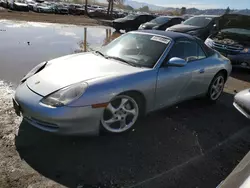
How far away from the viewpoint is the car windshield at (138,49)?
390 cm

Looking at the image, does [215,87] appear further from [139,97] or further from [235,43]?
[235,43]

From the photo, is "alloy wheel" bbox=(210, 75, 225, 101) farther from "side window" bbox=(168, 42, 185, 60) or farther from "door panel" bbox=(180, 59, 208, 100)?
"side window" bbox=(168, 42, 185, 60)

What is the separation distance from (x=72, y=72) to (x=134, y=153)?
137 cm

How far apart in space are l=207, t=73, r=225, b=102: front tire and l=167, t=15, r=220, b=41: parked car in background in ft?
21.2

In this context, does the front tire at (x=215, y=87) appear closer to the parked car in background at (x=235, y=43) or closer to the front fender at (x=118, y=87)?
the front fender at (x=118, y=87)

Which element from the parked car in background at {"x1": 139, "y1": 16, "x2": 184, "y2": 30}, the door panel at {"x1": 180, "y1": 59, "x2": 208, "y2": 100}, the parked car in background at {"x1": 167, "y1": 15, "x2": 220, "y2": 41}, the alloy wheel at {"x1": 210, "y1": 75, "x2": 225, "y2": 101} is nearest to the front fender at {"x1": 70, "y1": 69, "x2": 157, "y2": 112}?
the door panel at {"x1": 180, "y1": 59, "x2": 208, "y2": 100}

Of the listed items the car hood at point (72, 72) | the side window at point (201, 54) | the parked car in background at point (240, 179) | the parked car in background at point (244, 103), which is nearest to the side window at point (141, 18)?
the side window at point (201, 54)

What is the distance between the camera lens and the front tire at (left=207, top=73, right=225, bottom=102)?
5.11 meters

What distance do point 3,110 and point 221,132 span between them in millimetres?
3453

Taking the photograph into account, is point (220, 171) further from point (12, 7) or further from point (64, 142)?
point (12, 7)

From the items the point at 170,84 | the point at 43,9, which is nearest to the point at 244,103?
the point at 170,84

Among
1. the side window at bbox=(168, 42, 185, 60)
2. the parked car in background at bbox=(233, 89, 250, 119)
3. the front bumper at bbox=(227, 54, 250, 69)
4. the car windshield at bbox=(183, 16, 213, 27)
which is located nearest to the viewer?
the parked car in background at bbox=(233, 89, 250, 119)

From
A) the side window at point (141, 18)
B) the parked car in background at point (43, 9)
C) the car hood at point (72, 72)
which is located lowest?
the parked car in background at point (43, 9)

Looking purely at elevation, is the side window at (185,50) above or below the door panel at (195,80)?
above
